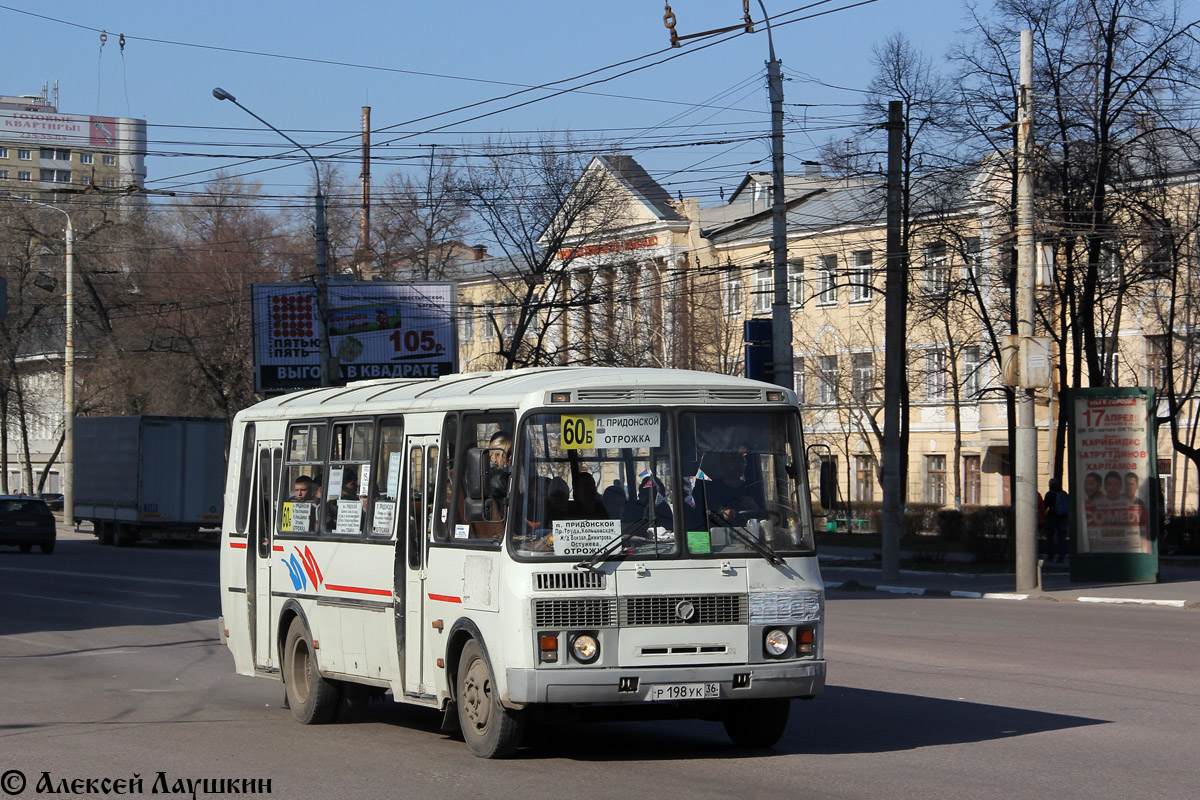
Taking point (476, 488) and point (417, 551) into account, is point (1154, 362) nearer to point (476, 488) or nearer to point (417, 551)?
point (417, 551)

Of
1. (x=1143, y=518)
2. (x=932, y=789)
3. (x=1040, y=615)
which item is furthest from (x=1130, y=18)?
(x=932, y=789)

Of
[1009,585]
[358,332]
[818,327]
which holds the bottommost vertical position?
[1009,585]

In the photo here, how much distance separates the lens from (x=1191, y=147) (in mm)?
30766

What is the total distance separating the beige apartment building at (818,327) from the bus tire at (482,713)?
110ft

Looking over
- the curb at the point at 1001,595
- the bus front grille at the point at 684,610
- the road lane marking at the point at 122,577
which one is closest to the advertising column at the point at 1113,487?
the curb at the point at 1001,595

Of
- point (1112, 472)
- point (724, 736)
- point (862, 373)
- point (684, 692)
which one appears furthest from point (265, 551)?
point (862, 373)

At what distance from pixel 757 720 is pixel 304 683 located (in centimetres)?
373

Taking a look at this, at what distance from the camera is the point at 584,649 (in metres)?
8.69

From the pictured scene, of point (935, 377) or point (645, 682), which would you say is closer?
point (645, 682)

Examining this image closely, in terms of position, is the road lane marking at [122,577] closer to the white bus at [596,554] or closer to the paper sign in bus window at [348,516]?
the paper sign in bus window at [348,516]

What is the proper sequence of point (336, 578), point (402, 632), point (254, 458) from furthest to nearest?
point (254, 458) → point (336, 578) → point (402, 632)

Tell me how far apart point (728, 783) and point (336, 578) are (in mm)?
3826

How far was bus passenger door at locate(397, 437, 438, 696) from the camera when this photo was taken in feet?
32.4

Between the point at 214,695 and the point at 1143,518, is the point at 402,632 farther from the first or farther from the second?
the point at 1143,518
